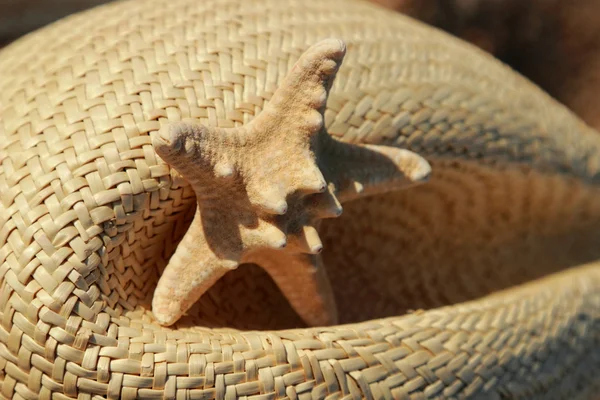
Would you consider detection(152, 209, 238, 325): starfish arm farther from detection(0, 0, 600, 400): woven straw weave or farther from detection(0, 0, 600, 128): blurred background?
detection(0, 0, 600, 128): blurred background

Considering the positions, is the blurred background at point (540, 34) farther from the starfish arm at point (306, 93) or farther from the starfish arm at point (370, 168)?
the starfish arm at point (306, 93)

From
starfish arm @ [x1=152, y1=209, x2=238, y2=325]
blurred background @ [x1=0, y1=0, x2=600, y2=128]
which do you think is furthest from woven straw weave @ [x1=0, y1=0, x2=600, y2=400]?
blurred background @ [x1=0, y1=0, x2=600, y2=128]

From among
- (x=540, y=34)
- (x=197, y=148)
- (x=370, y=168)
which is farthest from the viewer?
(x=540, y=34)

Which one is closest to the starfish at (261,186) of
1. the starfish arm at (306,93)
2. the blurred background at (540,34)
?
the starfish arm at (306,93)

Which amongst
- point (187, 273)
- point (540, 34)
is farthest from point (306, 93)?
point (540, 34)

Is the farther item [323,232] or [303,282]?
[323,232]

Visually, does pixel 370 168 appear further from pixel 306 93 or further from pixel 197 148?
pixel 197 148

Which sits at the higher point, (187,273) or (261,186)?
(261,186)
